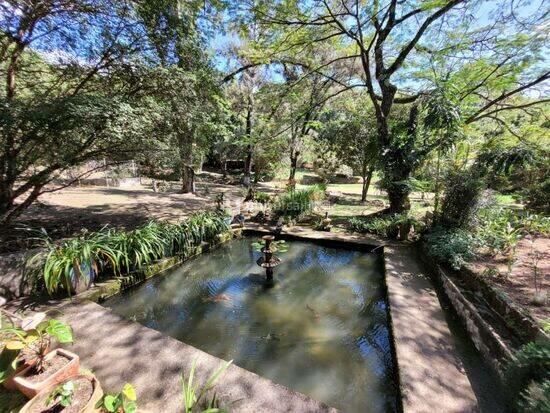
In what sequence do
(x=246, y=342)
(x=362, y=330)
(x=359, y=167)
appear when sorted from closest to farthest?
1. (x=246, y=342)
2. (x=362, y=330)
3. (x=359, y=167)

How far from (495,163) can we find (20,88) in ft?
28.8

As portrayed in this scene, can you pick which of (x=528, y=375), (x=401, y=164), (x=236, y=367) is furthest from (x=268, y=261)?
(x=401, y=164)

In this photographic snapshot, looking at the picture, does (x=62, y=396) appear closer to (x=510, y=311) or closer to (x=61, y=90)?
(x=510, y=311)

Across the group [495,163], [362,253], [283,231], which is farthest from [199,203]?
[495,163]

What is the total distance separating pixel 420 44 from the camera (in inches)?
280

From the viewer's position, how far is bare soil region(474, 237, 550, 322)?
278cm

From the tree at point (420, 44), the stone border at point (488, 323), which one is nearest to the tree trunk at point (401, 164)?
the tree at point (420, 44)

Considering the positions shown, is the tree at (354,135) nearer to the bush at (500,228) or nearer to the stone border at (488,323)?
the bush at (500,228)

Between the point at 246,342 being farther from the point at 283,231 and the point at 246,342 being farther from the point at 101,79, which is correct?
the point at 101,79

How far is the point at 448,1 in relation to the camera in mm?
5414

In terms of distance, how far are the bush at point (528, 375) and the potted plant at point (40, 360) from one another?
2.86 m

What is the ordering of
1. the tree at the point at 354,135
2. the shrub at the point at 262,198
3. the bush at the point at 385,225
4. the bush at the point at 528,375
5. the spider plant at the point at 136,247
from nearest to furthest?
1. the bush at the point at 528,375
2. the spider plant at the point at 136,247
3. the bush at the point at 385,225
4. the shrub at the point at 262,198
5. the tree at the point at 354,135

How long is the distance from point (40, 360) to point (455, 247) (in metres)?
5.09

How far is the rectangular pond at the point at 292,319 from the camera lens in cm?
234
